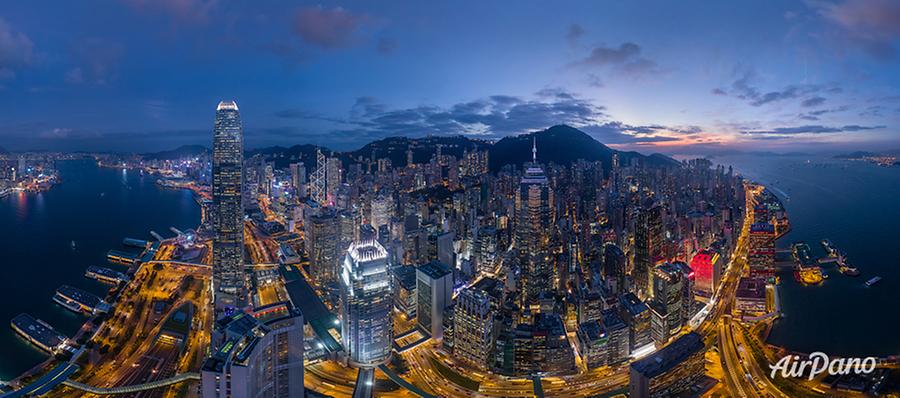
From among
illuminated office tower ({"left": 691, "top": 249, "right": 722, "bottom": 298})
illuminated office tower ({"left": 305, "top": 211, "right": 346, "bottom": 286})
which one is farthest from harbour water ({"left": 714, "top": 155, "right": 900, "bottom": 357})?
illuminated office tower ({"left": 305, "top": 211, "right": 346, "bottom": 286})

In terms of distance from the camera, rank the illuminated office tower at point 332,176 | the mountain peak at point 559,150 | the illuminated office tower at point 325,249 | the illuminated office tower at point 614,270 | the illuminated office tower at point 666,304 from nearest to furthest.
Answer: the illuminated office tower at point 666,304
the illuminated office tower at point 614,270
the illuminated office tower at point 325,249
the illuminated office tower at point 332,176
the mountain peak at point 559,150

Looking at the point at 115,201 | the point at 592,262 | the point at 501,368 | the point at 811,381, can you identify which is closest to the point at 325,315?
the point at 501,368

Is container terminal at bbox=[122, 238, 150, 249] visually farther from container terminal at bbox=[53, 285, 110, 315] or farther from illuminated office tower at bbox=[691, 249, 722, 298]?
illuminated office tower at bbox=[691, 249, 722, 298]

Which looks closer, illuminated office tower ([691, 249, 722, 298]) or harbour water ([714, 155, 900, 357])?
harbour water ([714, 155, 900, 357])

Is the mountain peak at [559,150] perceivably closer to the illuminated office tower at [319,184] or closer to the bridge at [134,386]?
the illuminated office tower at [319,184]

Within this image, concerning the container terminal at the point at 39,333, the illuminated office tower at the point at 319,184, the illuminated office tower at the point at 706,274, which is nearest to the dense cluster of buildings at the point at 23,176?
the illuminated office tower at the point at 319,184

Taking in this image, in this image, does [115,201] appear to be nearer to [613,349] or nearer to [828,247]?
[613,349]

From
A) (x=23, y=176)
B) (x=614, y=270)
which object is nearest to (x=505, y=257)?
(x=614, y=270)
